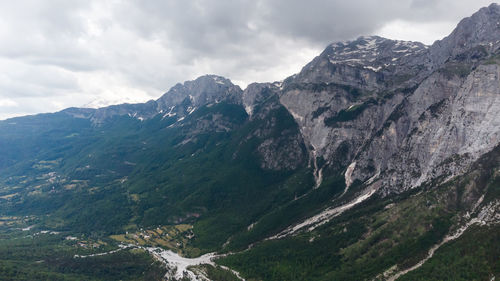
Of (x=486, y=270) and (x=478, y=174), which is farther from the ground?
(x=478, y=174)

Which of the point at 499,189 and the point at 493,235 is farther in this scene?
the point at 499,189

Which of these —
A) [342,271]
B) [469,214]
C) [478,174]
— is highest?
[478,174]

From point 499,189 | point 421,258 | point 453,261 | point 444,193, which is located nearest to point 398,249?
point 421,258

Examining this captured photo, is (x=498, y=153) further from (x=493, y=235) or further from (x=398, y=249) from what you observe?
(x=398, y=249)

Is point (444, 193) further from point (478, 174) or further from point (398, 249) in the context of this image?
point (398, 249)

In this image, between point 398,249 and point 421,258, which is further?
point 398,249

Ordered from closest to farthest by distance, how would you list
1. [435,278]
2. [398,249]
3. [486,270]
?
[486,270], [435,278], [398,249]

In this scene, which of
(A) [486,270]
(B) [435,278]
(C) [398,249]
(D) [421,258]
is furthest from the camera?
(C) [398,249]

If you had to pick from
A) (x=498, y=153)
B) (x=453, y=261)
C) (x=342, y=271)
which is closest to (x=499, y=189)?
(x=498, y=153)

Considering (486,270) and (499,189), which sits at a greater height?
(499,189)
